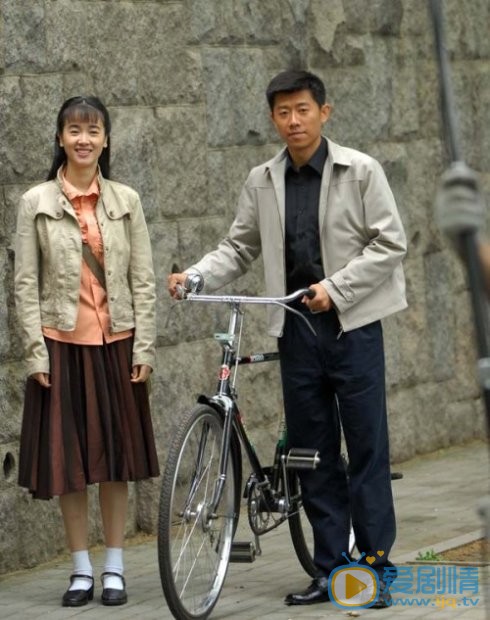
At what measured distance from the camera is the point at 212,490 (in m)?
6.05

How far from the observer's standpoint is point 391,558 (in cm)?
694

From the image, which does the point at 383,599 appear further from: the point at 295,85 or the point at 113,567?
the point at 295,85

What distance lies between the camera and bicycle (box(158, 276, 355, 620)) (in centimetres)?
575

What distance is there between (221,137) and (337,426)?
243 centimetres

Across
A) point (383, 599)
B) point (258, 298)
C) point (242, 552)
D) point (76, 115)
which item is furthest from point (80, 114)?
point (383, 599)

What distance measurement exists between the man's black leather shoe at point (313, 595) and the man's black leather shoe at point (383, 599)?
213 mm

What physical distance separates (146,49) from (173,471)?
2824 millimetres

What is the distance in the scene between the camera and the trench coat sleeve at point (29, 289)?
20.7 feet

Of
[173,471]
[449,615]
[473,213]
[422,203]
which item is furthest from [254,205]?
[422,203]

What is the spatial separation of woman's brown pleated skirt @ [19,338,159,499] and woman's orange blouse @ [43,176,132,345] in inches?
1.3

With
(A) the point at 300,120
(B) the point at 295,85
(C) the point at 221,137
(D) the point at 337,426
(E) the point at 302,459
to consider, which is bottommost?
(E) the point at 302,459

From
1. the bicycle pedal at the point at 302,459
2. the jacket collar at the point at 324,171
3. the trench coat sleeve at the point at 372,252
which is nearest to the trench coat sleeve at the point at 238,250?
the jacket collar at the point at 324,171

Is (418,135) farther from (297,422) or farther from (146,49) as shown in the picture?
(297,422)

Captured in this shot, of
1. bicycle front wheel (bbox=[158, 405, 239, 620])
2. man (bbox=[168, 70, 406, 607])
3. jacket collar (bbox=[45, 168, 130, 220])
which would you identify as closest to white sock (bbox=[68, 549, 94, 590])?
bicycle front wheel (bbox=[158, 405, 239, 620])
